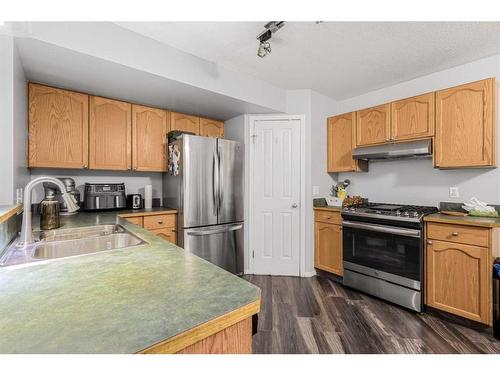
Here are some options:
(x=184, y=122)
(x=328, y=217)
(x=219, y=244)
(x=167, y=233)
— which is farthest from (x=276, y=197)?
(x=184, y=122)

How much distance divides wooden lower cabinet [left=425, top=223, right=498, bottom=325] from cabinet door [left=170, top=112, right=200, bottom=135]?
274 centimetres

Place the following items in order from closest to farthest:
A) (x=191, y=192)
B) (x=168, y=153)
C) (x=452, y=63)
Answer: (x=452, y=63), (x=191, y=192), (x=168, y=153)

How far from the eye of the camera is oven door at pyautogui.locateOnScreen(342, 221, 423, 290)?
7.11ft

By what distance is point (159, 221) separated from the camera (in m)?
2.58

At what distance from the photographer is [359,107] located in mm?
3279

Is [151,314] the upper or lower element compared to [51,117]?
lower

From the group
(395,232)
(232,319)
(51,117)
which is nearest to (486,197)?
(395,232)

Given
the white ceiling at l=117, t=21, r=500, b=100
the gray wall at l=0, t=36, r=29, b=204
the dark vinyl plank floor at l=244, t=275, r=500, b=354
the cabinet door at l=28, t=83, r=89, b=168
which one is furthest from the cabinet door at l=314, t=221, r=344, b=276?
the gray wall at l=0, t=36, r=29, b=204

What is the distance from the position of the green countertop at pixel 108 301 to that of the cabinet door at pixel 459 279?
6.91 feet

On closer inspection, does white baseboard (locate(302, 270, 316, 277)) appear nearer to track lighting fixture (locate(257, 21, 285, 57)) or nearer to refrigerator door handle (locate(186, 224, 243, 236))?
refrigerator door handle (locate(186, 224, 243, 236))

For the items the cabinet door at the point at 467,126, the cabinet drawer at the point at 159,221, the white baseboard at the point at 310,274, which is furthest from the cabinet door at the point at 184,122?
the cabinet door at the point at 467,126

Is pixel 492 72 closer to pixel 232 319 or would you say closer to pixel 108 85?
pixel 232 319
